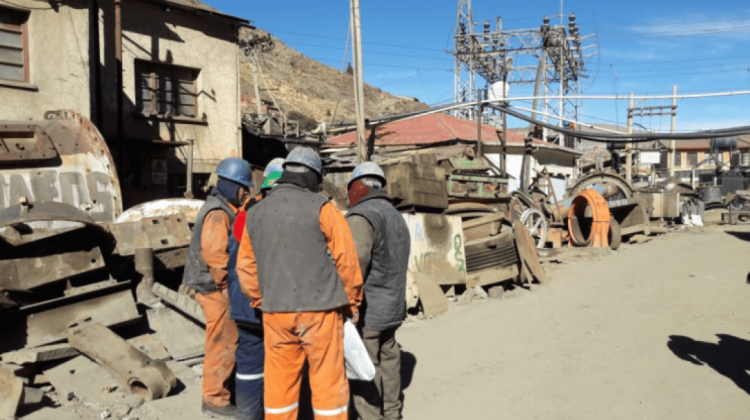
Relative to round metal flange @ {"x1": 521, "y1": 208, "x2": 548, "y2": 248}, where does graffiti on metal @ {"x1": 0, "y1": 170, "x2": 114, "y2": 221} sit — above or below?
above

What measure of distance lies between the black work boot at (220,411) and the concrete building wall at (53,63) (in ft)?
26.3

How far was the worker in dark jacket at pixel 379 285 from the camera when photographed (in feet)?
14.4

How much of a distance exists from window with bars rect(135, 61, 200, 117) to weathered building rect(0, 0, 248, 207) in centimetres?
2

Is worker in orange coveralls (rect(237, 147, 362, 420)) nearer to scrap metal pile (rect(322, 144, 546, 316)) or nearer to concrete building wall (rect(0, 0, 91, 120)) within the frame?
scrap metal pile (rect(322, 144, 546, 316))

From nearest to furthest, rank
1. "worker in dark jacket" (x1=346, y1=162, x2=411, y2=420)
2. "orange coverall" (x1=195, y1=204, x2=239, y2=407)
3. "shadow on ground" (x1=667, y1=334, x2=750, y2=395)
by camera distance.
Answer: "worker in dark jacket" (x1=346, y1=162, x2=411, y2=420) → "orange coverall" (x1=195, y1=204, x2=239, y2=407) → "shadow on ground" (x1=667, y1=334, x2=750, y2=395)

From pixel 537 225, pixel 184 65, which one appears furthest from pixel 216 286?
pixel 537 225

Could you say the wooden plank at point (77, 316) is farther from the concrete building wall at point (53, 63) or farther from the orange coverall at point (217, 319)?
the concrete building wall at point (53, 63)

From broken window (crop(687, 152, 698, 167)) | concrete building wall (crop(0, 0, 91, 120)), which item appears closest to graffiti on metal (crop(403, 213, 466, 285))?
concrete building wall (crop(0, 0, 91, 120))

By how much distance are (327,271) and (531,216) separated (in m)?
11.8

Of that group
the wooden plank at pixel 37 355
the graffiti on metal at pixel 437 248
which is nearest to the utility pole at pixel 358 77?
the graffiti on metal at pixel 437 248

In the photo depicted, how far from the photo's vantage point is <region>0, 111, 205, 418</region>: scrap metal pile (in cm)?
507

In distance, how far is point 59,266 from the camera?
5664 millimetres

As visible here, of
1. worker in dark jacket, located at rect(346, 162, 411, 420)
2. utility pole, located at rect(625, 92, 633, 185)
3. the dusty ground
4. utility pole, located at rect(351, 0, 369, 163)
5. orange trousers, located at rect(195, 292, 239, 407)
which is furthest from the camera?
utility pole, located at rect(625, 92, 633, 185)

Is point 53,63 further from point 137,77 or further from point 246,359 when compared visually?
point 246,359
